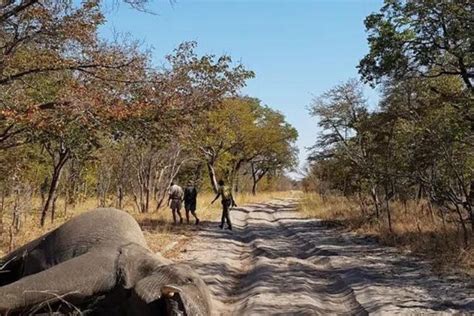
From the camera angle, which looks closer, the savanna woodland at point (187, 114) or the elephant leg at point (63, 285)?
the elephant leg at point (63, 285)

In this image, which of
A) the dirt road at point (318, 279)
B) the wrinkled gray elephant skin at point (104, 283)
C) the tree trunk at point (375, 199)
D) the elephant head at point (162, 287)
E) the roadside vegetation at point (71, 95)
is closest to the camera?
the elephant head at point (162, 287)

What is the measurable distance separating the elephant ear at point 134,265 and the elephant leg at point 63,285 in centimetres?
11

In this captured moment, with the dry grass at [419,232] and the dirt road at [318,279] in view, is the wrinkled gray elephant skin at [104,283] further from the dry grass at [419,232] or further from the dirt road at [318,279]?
the dry grass at [419,232]

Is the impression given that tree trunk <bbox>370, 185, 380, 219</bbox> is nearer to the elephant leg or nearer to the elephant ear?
the elephant ear

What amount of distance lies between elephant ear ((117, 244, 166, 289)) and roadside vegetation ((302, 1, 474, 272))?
22.6 feet

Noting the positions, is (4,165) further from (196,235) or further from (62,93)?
(196,235)

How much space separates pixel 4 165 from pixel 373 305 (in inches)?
397

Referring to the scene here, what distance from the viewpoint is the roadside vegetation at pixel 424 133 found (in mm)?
Result: 12891

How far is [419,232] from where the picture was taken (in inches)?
593

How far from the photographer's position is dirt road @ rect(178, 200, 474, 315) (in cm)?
793

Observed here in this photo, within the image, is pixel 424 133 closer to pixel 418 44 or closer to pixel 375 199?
pixel 418 44

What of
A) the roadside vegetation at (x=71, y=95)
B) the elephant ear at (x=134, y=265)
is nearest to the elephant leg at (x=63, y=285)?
the elephant ear at (x=134, y=265)

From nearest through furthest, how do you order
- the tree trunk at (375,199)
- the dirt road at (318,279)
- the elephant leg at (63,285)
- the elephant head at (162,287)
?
the elephant head at (162,287)
the elephant leg at (63,285)
the dirt road at (318,279)
the tree trunk at (375,199)

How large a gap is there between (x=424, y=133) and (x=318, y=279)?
526 cm
